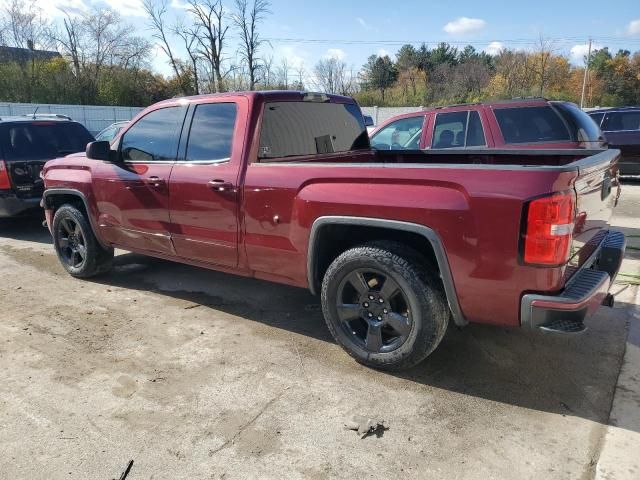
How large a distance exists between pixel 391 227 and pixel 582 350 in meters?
1.83

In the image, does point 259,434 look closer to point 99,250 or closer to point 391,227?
point 391,227

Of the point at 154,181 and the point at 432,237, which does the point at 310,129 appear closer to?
the point at 154,181

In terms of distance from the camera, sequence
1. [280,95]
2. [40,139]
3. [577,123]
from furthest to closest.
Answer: [40,139] < [577,123] < [280,95]

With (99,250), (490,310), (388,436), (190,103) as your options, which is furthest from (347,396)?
(99,250)

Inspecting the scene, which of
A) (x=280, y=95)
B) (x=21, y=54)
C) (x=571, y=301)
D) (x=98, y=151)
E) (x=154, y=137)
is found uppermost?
(x=21, y=54)

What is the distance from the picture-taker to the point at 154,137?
183 inches

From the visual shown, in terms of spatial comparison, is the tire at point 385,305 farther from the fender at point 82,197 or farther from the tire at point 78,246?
the tire at point 78,246

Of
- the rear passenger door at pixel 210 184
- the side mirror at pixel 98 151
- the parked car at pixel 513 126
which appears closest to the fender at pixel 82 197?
the side mirror at pixel 98 151

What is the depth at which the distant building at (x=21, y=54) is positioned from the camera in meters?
36.9

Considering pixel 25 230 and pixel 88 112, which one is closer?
pixel 25 230

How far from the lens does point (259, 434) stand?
2805mm

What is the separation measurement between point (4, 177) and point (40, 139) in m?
0.83

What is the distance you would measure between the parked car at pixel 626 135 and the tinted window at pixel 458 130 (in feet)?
24.0

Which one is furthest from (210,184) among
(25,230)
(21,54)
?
(21,54)
